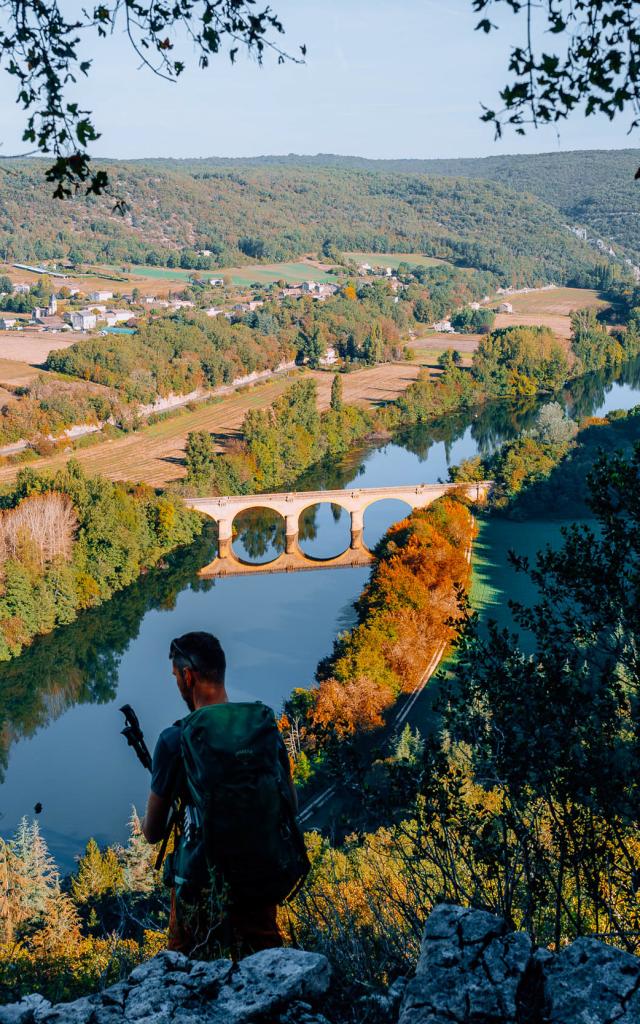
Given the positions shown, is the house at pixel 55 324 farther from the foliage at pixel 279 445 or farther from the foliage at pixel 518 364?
the foliage at pixel 518 364

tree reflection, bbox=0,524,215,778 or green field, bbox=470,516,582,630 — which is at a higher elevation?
green field, bbox=470,516,582,630

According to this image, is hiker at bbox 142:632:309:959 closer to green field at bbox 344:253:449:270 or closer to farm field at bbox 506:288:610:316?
farm field at bbox 506:288:610:316

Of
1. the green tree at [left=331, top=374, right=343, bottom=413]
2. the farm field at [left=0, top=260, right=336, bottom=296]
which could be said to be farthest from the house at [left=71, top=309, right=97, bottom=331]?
the green tree at [left=331, top=374, right=343, bottom=413]

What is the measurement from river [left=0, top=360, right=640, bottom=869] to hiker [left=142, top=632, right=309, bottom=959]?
1230 cm

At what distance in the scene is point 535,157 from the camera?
143750 millimetres

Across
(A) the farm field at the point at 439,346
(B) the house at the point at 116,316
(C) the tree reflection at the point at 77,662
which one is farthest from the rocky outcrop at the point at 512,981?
(B) the house at the point at 116,316

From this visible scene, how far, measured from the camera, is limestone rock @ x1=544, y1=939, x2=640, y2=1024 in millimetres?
2373

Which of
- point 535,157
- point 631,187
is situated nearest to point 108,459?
point 631,187

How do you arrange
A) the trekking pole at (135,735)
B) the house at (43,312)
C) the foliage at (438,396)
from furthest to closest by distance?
the house at (43,312) → the foliage at (438,396) → the trekking pole at (135,735)

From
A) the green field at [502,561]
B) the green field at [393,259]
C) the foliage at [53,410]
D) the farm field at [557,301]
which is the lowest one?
the green field at [502,561]

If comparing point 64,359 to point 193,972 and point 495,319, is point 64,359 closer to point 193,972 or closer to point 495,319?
point 495,319

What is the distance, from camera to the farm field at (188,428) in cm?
3471

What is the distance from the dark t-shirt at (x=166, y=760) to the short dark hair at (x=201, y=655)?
0.59ft

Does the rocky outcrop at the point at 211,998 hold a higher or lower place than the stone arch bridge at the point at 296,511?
higher
